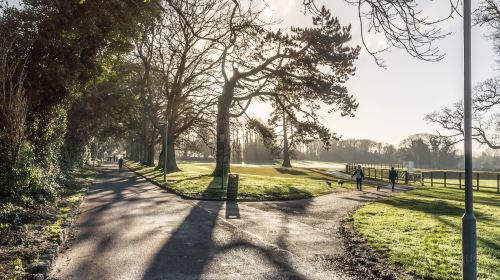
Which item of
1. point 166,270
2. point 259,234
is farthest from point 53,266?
point 259,234

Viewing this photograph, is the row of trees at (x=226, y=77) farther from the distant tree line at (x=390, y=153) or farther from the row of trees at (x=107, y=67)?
the distant tree line at (x=390, y=153)

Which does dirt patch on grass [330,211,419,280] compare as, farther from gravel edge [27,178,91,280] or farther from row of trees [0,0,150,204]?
row of trees [0,0,150,204]

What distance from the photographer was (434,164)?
11525 centimetres

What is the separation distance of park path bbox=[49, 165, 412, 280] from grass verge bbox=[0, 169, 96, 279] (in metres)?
0.42

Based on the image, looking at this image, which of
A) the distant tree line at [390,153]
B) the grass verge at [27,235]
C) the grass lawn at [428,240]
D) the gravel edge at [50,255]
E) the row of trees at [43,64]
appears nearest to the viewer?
the gravel edge at [50,255]

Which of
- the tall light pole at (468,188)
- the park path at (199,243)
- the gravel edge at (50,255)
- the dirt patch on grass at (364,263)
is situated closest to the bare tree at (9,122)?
the park path at (199,243)

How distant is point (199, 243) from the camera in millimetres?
8484

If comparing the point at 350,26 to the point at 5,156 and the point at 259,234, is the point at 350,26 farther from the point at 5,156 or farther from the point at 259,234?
the point at 5,156

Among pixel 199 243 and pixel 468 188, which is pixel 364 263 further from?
pixel 199 243

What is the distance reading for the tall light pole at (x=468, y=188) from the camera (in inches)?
214

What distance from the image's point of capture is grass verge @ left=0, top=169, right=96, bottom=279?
19.7 ft

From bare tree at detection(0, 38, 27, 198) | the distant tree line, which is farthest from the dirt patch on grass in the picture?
the distant tree line

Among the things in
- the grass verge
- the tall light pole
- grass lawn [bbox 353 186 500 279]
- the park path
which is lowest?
the park path

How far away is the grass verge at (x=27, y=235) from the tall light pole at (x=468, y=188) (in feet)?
20.8
